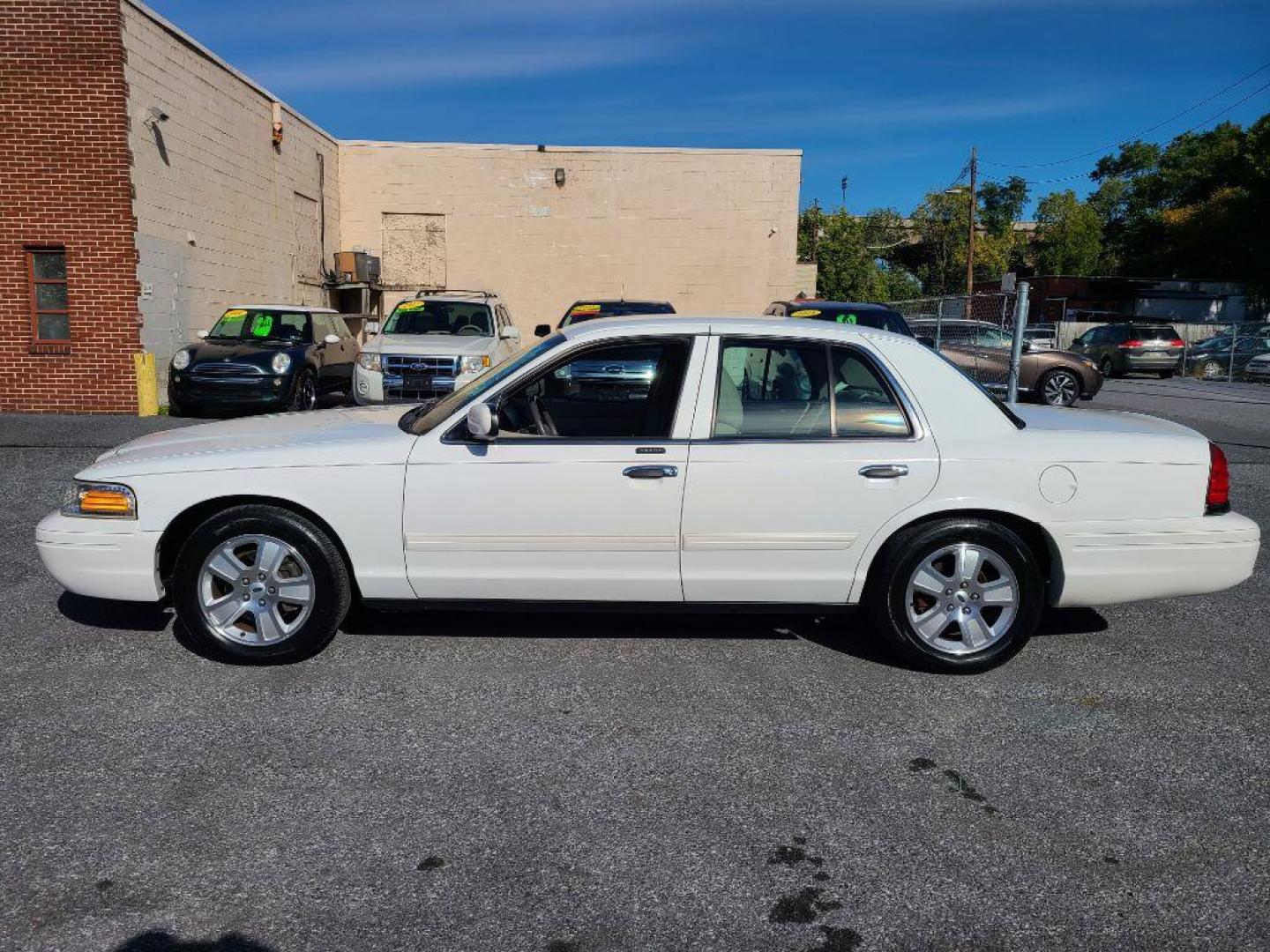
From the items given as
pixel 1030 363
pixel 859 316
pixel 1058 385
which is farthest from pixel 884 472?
pixel 1058 385

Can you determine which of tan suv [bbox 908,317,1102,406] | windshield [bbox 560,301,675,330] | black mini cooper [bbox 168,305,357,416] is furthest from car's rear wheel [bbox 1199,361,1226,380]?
black mini cooper [bbox 168,305,357,416]

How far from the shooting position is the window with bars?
48.0 ft

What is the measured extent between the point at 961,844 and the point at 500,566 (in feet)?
7.29

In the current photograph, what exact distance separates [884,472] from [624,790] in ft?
6.05

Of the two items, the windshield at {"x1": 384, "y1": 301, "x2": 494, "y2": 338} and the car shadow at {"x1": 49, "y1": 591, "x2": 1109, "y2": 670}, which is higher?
the windshield at {"x1": 384, "y1": 301, "x2": 494, "y2": 338}

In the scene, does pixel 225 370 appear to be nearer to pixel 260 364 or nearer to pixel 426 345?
pixel 260 364

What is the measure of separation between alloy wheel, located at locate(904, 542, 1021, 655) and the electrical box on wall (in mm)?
21376

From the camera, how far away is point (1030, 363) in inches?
696

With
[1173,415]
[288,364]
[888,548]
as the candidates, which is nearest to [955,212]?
[1173,415]

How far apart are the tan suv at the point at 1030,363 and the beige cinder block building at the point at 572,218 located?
323 inches

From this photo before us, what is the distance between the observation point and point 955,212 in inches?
2805

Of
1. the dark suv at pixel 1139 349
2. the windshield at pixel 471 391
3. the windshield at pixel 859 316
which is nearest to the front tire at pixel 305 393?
the windshield at pixel 859 316

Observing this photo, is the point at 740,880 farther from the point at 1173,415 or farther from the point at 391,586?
the point at 1173,415

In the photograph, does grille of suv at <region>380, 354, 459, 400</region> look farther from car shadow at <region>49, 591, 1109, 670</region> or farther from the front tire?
car shadow at <region>49, 591, 1109, 670</region>
